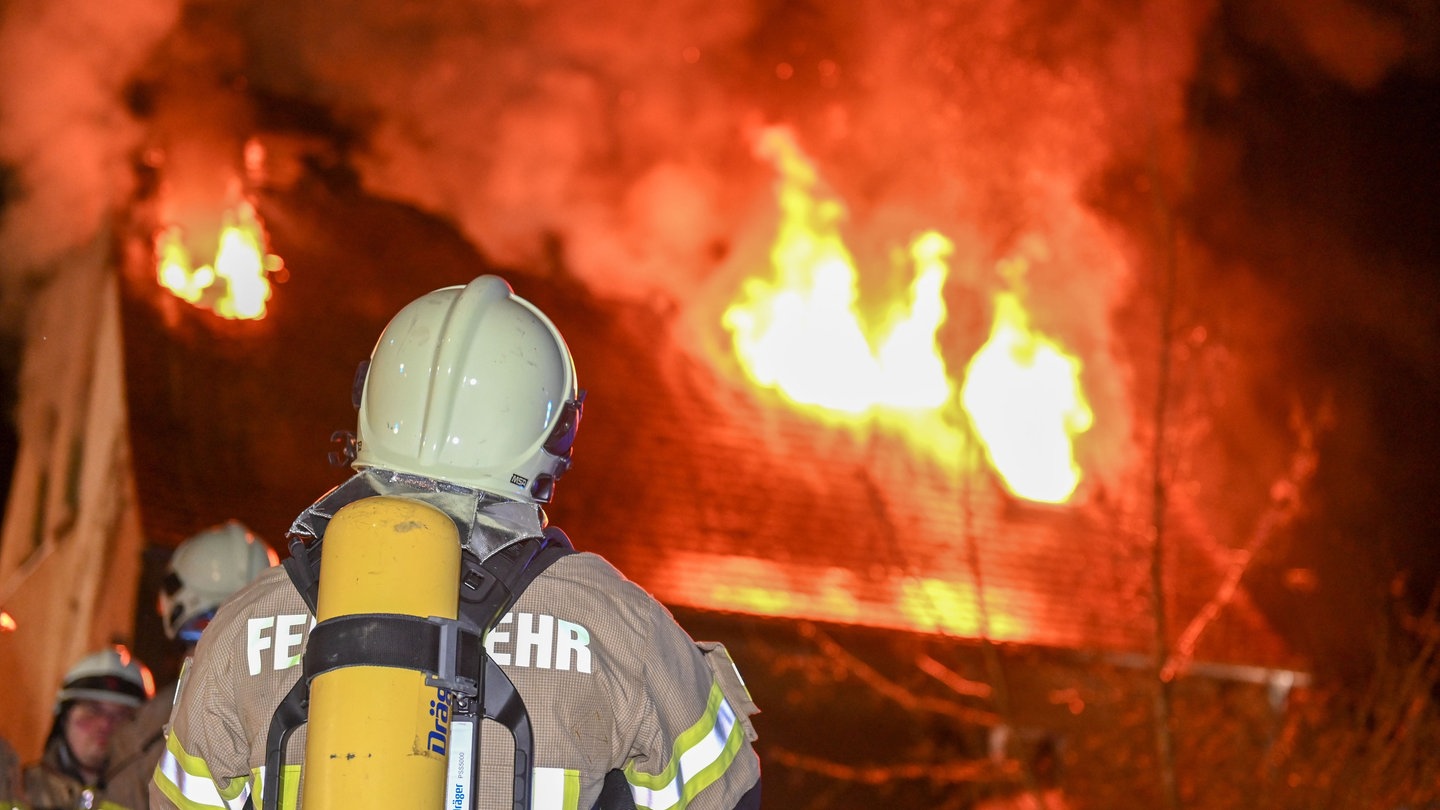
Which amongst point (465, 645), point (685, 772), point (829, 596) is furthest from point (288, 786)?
point (829, 596)

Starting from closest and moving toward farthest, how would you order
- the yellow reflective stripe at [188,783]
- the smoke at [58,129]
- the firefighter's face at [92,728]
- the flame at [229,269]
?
the yellow reflective stripe at [188,783] < the firefighter's face at [92,728] < the smoke at [58,129] < the flame at [229,269]

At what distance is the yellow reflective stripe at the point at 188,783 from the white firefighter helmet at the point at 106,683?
3165 millimetres

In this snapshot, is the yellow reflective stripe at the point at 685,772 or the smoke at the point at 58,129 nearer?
the yellow reflective stripe at the point at 685,772

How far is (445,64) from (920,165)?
5.00 metres

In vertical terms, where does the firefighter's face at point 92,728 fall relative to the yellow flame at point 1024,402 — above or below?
below

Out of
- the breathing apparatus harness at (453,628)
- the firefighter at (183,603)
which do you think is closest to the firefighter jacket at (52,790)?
the firefighter at (183,603)

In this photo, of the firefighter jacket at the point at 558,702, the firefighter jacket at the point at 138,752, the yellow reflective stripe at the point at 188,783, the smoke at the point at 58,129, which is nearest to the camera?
the firefighter jacket at the point at 558,702

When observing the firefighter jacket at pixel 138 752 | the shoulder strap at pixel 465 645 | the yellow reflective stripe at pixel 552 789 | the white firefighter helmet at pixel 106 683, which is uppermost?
the white firefighter helmet at pixel 106 683

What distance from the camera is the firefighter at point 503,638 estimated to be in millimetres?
1985

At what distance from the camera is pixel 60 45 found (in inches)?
333

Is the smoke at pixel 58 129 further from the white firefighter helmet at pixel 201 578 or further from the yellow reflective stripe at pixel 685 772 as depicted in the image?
the yellow reflective stripe at pixel 685 772

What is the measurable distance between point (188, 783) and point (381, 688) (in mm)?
558

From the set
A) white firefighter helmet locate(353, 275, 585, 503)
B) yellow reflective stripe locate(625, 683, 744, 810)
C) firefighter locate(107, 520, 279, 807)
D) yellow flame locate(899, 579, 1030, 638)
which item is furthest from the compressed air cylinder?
yellow flame locate(899, 579, 1030, 638)

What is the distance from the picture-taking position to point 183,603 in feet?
15.7
